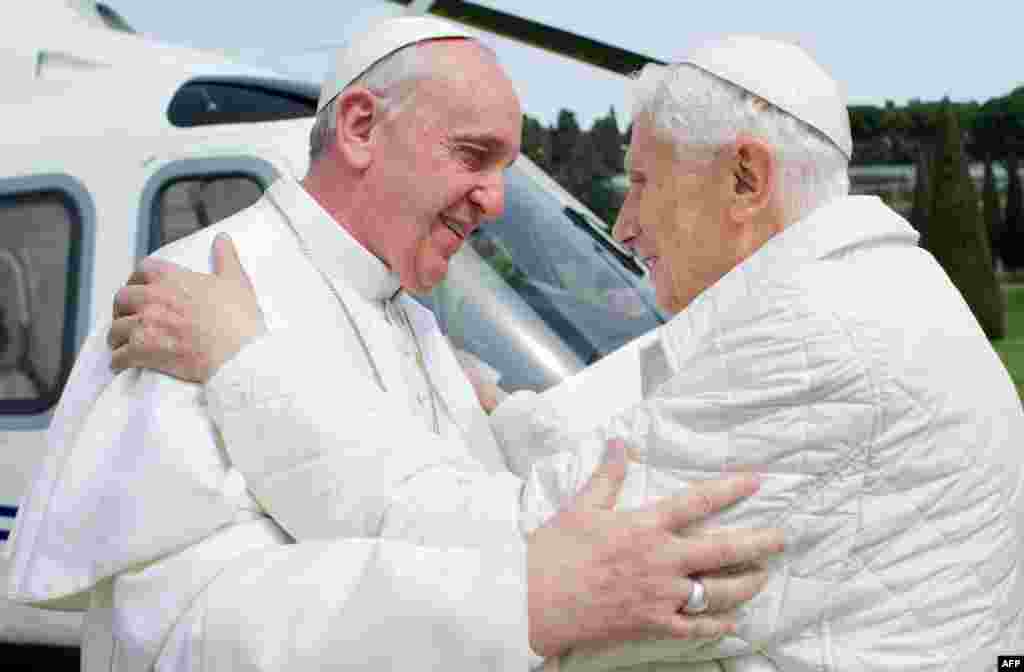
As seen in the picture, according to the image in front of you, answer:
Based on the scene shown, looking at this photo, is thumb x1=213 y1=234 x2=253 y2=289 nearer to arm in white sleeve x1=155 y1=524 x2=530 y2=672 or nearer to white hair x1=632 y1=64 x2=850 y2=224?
arm in white sleeve x1=155 y1=524 x2=530 y2=672

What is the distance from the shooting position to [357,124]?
2.49 meters

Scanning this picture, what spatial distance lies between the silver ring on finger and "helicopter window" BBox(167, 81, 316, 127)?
13.7 feet

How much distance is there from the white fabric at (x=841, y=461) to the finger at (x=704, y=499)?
0.07ft

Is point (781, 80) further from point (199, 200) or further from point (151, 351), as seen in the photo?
point (199, 200)

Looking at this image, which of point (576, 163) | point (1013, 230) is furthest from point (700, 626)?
point (1013, 230)

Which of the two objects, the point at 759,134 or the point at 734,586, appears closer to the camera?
the point at 734,586

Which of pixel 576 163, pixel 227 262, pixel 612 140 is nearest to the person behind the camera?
pixel 227 262

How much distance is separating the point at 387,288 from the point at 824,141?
0.94 meters

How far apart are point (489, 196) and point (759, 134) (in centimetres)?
65

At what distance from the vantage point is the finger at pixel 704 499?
1.82 meters

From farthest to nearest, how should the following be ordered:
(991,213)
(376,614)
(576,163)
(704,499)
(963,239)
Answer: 1. (991,213)
2. (963,239)
3. (576,163)
4. (376,614)
5. (704,499)

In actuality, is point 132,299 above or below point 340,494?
above

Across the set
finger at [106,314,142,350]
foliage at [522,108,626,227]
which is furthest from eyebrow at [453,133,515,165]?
foliage at [522,108,626,227]

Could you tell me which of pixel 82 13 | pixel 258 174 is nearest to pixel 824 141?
pixel 258 174
